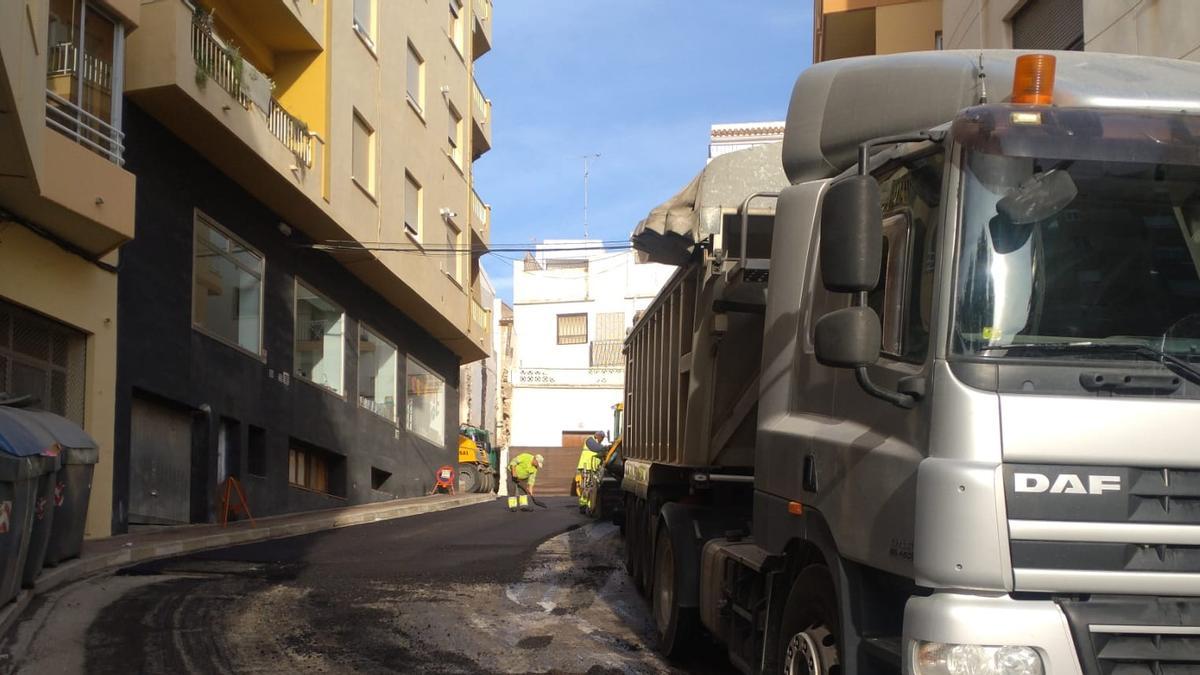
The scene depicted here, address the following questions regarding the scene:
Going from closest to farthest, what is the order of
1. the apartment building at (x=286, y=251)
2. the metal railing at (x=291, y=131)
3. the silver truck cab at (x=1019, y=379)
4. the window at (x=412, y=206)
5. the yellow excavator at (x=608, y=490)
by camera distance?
the silver truck cab at (x=1019, y=379), the apartment building at (x=286, y=251), the yellow excavator at (x=608, y=490), the metal railing at (x=291, y=131), the window at (x=412, y=206)

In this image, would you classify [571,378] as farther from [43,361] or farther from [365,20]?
[43,361]

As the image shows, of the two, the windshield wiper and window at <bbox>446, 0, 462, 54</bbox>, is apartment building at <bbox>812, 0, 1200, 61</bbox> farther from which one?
window at <bbox>446, 0, 462, 54</bbox>

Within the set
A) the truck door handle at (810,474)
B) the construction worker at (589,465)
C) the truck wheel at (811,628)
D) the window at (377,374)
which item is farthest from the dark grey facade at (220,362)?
the truck door handle at (810,474)

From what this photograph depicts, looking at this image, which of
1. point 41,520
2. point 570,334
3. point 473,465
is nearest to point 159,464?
point 41,520

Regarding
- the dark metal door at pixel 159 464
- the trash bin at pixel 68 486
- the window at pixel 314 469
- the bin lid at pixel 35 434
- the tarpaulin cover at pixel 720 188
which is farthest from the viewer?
the window at pixel 314 469

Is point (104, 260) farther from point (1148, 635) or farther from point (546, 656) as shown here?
point (1148, 635)

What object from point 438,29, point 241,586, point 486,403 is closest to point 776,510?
point 241,586

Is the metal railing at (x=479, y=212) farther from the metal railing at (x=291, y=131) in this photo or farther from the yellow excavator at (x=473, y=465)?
the metal railing at (x=291, y=131)

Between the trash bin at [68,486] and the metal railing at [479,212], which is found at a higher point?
the metal railing at [479,212]

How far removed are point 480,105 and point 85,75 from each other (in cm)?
2356

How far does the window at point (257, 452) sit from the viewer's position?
2214 cm

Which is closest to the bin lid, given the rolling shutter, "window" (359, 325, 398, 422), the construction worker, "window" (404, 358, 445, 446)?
the rolling shutter

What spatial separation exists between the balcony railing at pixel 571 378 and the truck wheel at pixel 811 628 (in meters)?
47.0

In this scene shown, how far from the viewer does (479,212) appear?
3866cm
